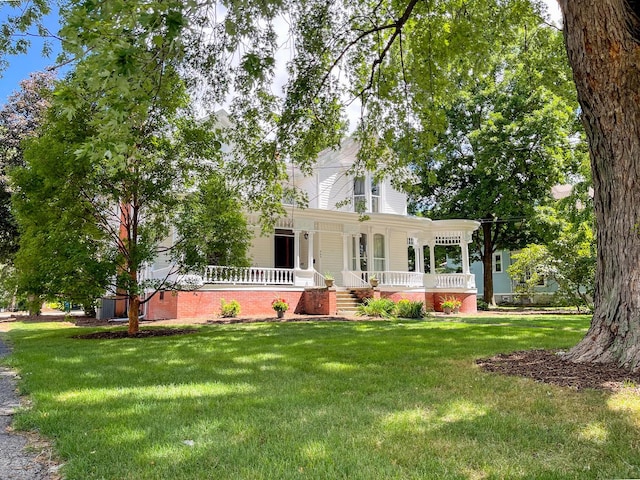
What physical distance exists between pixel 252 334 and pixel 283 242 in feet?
36.8

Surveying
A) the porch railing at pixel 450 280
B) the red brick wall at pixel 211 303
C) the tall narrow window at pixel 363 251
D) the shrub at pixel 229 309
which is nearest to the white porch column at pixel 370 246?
the tall narrow window at pixel 363 251

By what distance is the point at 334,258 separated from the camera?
74.2 ft

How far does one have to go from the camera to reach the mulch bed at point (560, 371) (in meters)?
4.88

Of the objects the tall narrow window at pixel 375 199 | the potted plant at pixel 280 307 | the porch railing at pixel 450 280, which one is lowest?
the potted plant at pixel 280 307

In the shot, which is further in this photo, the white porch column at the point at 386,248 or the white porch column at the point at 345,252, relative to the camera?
the white porch column at the point at 386,248

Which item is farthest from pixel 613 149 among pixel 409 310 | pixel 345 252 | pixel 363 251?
pixel 363 251

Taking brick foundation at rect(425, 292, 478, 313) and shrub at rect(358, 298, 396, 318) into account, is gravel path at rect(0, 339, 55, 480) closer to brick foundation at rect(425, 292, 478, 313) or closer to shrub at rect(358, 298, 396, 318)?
shrub at rect(358, 298, 396, 318)

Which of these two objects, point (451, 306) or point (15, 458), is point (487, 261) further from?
point (15, 458)

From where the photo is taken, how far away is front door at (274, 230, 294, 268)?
70.9ft

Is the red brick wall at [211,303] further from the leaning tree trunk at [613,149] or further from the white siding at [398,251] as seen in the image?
the leaning tree trunk at [613,149]

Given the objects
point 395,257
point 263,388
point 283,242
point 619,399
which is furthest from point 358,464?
point 395,257

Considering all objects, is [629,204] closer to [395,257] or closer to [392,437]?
[392,437]

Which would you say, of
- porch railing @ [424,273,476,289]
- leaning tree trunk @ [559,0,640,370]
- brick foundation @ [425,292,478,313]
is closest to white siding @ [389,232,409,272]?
porch railing @ [424,273,476,289]

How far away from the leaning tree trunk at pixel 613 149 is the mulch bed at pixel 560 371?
24 cm
